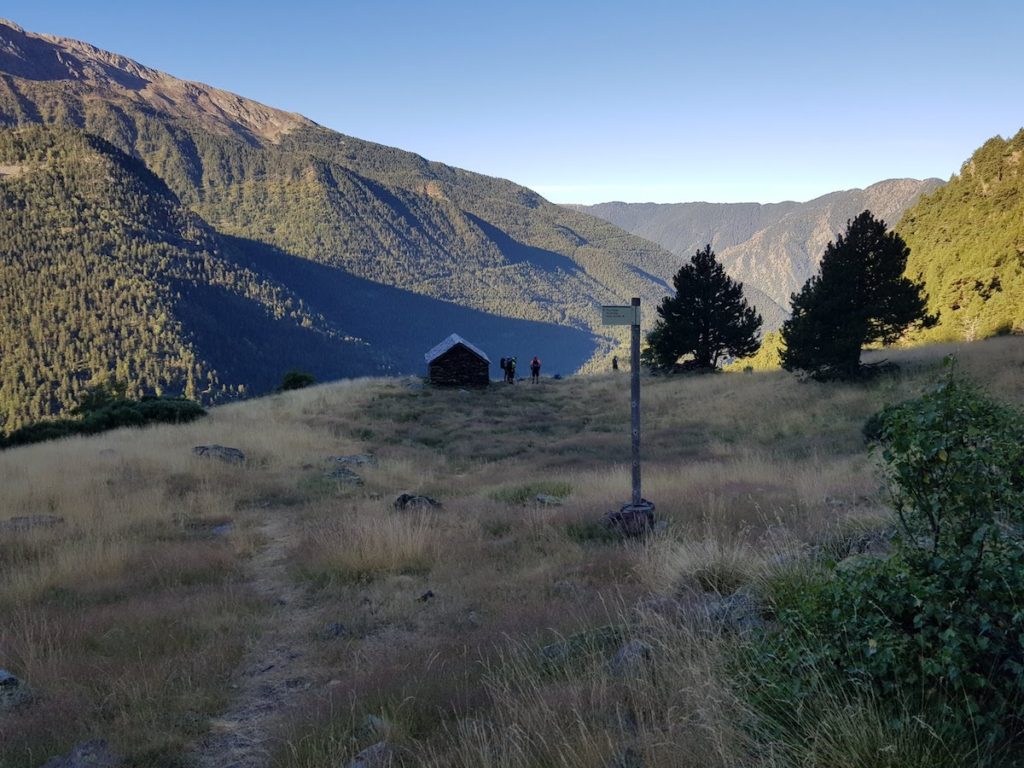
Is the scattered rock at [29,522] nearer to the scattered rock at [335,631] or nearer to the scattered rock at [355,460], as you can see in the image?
the scattered rock at [335,631]

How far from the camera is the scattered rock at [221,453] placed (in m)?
14.7

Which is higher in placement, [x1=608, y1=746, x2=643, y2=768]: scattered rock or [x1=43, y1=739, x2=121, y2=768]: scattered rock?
[x1=608, y1=746, x2=643, y2=768]: scattered rock

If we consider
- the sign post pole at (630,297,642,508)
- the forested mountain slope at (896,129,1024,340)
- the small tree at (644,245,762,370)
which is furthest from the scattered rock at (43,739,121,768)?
the forested mountain slope at (896,129,1024,340)

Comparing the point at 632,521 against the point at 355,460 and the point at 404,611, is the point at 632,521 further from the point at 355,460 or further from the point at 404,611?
the point at 355,460

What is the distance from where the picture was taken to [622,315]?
7.12m

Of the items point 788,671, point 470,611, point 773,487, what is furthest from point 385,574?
point 773,487

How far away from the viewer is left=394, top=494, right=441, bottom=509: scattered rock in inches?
386

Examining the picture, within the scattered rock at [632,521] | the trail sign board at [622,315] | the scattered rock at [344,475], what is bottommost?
the scattered rock at [344,475]

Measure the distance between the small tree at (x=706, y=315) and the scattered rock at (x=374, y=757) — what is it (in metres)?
35.0

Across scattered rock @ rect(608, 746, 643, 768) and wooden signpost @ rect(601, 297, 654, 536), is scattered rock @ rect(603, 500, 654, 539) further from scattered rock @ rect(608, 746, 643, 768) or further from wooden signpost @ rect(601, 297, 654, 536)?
scattered rock @ rect(608, 746, 643, 768)

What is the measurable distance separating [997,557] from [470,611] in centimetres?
416

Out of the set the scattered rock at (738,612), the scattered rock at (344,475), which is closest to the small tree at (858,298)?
the scattered rock at (344,475)

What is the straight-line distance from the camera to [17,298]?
458 feet

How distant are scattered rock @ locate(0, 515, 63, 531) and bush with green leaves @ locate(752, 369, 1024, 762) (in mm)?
9953
